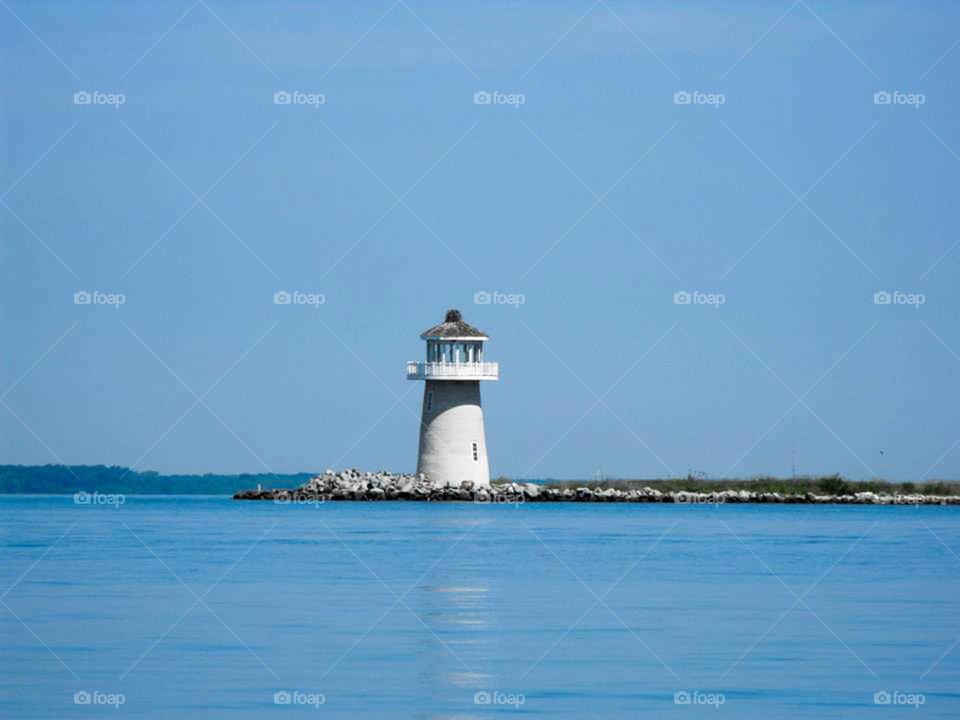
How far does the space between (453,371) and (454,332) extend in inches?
65.0

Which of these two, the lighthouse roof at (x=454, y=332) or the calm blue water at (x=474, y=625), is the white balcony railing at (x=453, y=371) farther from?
the calm blue water at (x=474, y=625)

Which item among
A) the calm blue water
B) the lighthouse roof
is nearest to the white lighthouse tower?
the lighthouse roof

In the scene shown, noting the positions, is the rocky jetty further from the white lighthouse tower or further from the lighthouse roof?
the lighthouse roof

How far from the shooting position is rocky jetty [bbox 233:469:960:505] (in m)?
63.6

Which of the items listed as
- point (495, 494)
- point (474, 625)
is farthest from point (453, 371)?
point (474, 625)

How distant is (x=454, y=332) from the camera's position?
62.2 metres

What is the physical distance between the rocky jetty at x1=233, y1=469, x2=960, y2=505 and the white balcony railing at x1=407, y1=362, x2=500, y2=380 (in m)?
4.04

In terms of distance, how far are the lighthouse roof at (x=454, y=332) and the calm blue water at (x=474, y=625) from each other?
52.4ft

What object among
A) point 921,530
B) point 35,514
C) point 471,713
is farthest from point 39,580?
point 35,514

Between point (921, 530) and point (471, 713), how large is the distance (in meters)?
39.9

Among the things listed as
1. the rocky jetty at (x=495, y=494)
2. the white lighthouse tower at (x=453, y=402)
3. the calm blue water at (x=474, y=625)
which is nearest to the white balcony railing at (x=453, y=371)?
the white lighthouse tower at (x=453, y=402)

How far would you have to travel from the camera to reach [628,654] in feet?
72.1

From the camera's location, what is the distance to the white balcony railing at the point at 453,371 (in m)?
61.2

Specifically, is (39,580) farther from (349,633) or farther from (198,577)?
(349,633)
